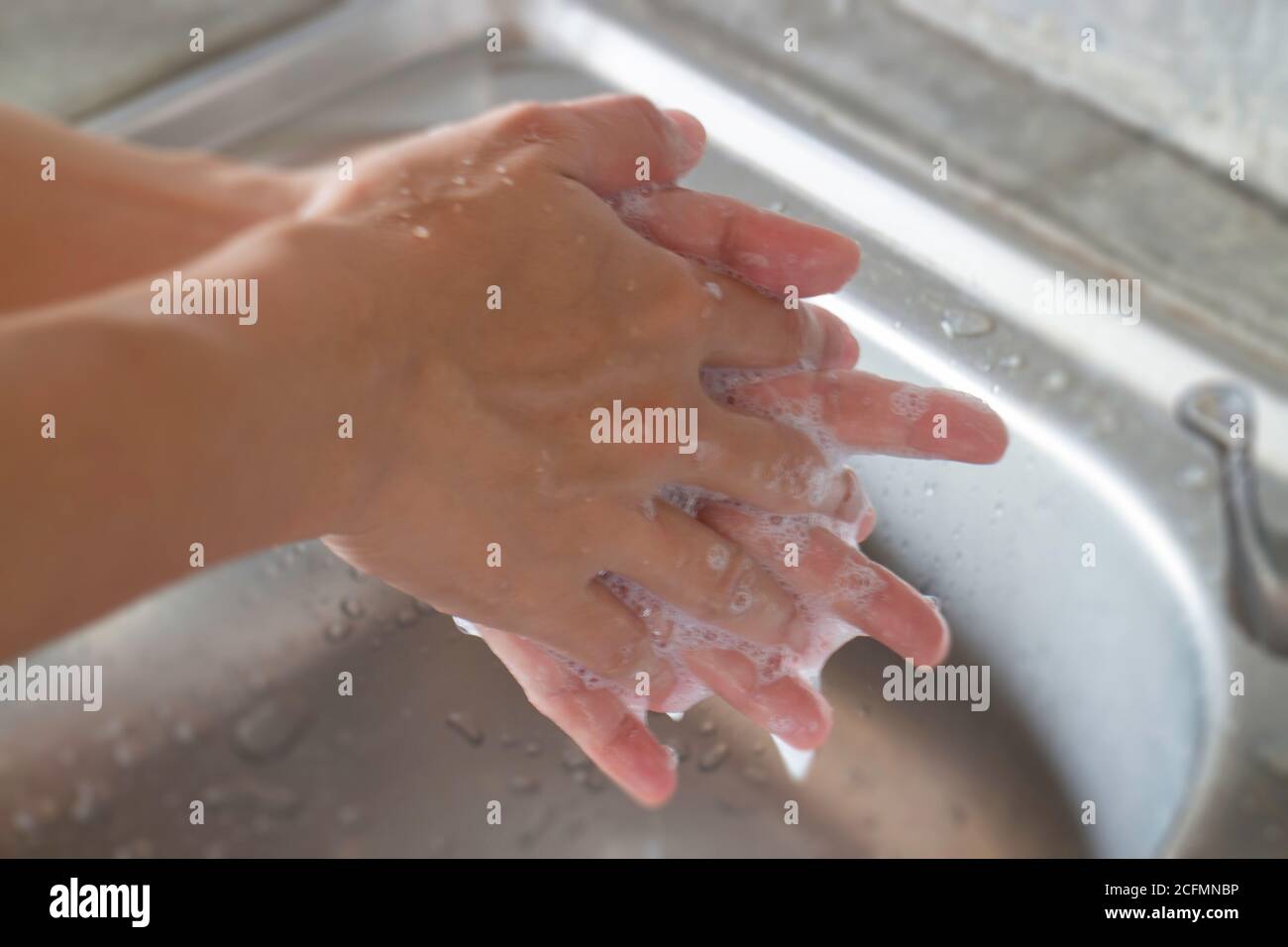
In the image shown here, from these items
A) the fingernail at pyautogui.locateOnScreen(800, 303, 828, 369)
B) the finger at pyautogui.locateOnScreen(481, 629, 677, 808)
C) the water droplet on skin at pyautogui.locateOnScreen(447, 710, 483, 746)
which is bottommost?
the water droplet on skin at pyautogui.locateOnScreen(447, 710, 483, 746)

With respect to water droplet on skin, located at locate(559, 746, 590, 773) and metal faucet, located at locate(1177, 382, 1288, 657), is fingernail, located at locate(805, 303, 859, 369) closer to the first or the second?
metal faucet, located at locate(1177, 382, 1288, 657)

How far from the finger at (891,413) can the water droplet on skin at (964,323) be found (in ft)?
0.32

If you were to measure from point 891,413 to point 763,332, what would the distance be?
2.6 inches

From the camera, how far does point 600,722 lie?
59 cm

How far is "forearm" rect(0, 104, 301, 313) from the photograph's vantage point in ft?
1.76

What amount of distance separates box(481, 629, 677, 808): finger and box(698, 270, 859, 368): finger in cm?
16

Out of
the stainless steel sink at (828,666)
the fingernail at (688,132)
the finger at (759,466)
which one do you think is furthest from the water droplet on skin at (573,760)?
the fingernail at (688,132)

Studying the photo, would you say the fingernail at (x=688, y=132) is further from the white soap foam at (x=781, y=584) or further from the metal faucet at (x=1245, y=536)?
the metal faucet at (x=1245, y=536)

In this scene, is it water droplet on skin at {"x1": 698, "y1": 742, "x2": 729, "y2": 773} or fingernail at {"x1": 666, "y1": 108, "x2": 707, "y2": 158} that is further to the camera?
water droplet on skin at {"x1": 698, "y1": 742, "x2": 729, "y2": 773}

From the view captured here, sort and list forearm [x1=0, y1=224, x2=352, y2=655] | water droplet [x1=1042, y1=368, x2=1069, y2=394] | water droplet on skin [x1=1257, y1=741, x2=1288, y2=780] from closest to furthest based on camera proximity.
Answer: forearm [x1=0, y1=224, x2=352, y2=655]
water droplet on skin [x1=1257, y1=741, x2=1288, y2=780]
water droplet [x1=1042, y1=368, x2=1069, y2=394]

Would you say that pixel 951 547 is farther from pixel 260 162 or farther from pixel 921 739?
pixel 260 162

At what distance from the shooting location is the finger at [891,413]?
0.55 meters

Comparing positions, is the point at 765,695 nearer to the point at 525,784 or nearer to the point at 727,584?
the point at 727,584

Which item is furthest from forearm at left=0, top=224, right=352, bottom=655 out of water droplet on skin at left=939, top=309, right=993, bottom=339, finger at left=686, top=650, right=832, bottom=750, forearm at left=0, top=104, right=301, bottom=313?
water droplet on skin at left=939, top=309, right=993, bottom=339
